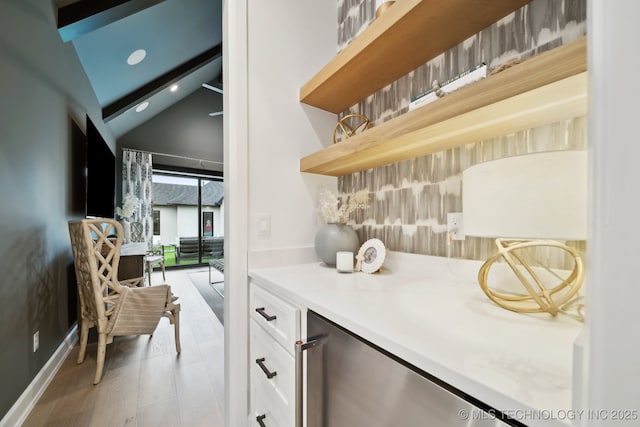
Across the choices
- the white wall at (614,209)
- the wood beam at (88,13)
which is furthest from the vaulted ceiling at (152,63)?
the white wall at (614,209)

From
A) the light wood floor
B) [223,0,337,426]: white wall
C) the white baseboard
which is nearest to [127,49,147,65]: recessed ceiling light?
[223,0,337,426]: white wall

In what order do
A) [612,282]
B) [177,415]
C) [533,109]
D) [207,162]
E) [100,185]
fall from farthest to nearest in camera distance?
[207,162], [100,185], [177,415], [533,109], [612,282]

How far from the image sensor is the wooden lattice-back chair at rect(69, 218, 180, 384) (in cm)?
171

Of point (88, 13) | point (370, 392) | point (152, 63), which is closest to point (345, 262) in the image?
point (370, 392)

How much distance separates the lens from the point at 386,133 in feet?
2.88

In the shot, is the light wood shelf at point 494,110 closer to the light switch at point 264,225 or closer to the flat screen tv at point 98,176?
the light switch at point 264,225

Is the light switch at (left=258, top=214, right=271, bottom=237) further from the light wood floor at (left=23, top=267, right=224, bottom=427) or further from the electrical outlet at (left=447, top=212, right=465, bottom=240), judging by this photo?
the light wood floor at (left=23, top=267, right=224, bottom=427)

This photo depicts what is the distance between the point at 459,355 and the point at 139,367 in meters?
2.35

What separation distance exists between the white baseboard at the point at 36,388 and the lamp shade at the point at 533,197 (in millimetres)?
2302

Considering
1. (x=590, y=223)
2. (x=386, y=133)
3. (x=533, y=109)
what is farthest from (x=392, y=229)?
(x=590, y=223)

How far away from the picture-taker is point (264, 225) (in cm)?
124

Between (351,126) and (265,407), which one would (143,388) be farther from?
(351,126)

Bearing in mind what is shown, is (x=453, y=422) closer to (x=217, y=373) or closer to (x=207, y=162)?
(x=217, y=373)

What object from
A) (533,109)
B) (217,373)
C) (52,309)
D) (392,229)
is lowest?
(217,373)
